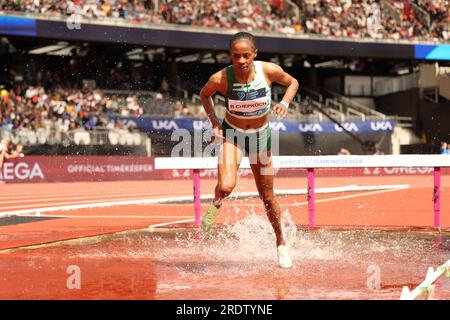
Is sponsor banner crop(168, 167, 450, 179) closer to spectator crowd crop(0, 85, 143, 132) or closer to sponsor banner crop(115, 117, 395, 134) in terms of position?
sponsor banner crop(115, 117, 395, 134)

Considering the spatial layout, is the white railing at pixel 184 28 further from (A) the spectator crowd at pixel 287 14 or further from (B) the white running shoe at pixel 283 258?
(B) the white running shoe at pixel 283 258

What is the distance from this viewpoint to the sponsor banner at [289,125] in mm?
27453

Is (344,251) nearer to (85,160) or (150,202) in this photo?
(150,202)

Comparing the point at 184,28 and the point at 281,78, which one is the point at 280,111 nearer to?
the point at 281,78

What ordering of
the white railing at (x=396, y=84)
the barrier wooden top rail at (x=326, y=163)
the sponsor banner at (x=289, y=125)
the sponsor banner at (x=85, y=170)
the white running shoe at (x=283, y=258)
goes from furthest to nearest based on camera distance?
the white railing at (x=396, y=84) → the sponsor banner at (x=289, y=125) → the sponsor banner at (x=85, y=170) → the barrier wooden top rail at (x=326, y=163) → the white running shoe at (x=283, y=258)

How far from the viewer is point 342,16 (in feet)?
110

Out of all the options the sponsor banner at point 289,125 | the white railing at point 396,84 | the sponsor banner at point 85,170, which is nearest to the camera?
the sponsor banner at point 85,170

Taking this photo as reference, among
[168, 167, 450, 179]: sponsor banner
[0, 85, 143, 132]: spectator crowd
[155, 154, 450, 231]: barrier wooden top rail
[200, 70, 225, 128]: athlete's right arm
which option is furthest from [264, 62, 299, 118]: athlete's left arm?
[168, 167, 450, 179]: sponsor banner

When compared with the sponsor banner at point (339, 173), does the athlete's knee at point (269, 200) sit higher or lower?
higher

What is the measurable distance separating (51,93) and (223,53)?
911 cm

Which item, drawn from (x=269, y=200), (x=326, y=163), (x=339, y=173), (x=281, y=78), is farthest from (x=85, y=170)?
(x=281, y=78)

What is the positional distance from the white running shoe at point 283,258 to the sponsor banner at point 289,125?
64.7ft

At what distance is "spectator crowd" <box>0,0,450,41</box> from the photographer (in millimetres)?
27625

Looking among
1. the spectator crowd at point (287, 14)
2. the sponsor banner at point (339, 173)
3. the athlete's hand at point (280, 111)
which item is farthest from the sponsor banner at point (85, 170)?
the athlete's hand at point (280, 111)
